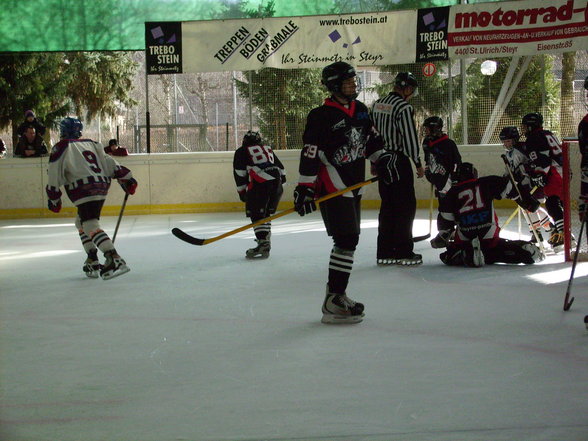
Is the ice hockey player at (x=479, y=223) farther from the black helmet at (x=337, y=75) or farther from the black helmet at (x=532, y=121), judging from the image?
the black helmet at (x=337, y=75)

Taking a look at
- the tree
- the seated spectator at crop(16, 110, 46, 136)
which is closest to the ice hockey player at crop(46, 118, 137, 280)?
the tree

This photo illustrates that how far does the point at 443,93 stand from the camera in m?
15.2

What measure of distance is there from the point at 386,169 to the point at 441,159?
318 cm

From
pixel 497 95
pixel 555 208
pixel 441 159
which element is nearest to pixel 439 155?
pixel 441 159

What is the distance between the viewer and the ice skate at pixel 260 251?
9.05 meters

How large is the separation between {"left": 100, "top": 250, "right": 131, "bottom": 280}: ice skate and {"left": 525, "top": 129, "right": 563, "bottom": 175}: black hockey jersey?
4.14 m

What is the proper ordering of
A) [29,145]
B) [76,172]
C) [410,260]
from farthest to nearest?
[29,145], [410,260], [76,172]

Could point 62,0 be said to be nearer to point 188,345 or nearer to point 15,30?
point 15,30

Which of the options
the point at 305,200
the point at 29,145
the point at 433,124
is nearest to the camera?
the point at 305,200

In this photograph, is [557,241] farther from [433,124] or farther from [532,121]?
[433,124]

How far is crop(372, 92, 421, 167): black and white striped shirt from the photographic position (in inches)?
316

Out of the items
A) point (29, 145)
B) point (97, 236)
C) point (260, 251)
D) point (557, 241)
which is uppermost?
point (29, 145)

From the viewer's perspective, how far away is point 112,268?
7652 millimetres

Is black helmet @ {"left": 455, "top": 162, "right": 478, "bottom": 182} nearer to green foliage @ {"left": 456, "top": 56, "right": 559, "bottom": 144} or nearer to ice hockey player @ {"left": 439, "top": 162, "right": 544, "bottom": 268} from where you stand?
ice hockey player @ {"left": 439, "top": 162, "right": 544, "bottom": 268}
